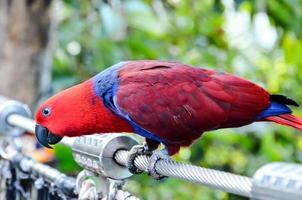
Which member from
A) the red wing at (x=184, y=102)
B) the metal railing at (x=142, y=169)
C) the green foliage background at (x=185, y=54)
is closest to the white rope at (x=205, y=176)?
the metal railing at (x=142, y=169)

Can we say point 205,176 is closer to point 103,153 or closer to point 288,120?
point 103,153

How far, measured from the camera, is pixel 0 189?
158 cm

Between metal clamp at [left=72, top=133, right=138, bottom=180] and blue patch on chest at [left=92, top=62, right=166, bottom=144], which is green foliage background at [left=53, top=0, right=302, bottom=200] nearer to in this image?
blue patch on chest at [left=92, top=62, right=166, bottom=144]

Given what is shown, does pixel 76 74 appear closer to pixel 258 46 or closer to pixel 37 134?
pixel 258 46

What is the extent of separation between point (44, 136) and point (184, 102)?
1.01 feet

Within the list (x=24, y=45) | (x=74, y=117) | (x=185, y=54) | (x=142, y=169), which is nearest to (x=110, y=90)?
(x=74, y=117)

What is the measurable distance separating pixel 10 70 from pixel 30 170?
2.29ft

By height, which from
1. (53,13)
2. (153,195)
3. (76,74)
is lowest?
(153,195)

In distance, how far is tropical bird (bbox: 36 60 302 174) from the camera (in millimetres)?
1310

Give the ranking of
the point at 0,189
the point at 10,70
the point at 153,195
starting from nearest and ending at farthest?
the point at 0,189, the point at 10,70, the point at 153,195

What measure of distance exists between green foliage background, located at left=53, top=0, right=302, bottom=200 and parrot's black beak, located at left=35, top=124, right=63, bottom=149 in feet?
3.13

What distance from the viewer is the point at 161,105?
1.31m

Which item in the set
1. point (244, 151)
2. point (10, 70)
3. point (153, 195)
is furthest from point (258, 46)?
point (10, 70)

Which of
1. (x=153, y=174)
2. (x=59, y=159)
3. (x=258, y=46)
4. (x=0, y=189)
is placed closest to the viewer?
(x=153, y=174)
